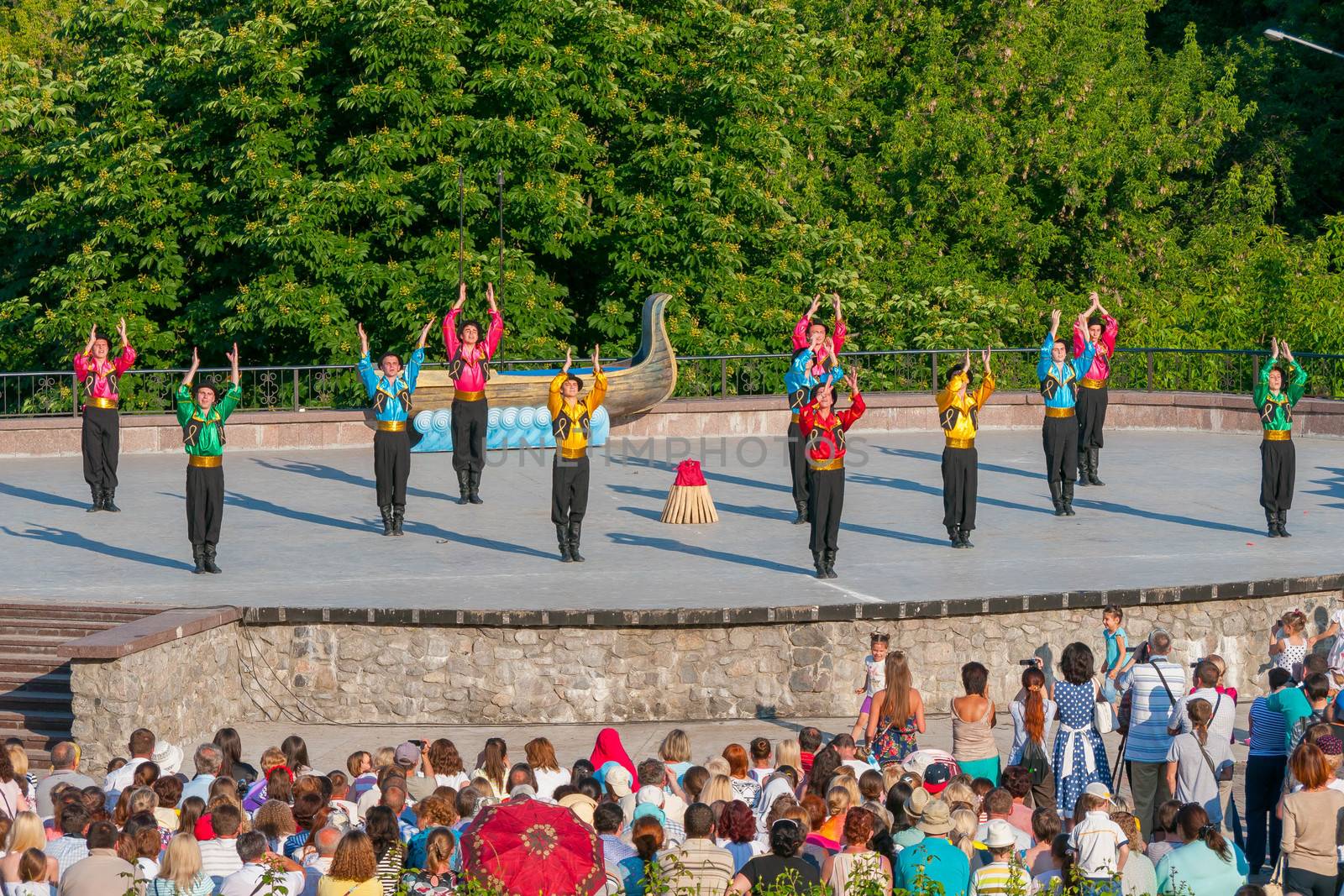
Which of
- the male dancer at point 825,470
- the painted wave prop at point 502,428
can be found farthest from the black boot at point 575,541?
the painted wave prop at point 502,428

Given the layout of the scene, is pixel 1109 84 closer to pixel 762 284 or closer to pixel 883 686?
pixel 762 284

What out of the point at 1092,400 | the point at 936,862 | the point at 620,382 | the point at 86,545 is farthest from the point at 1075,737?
the point at 620,382

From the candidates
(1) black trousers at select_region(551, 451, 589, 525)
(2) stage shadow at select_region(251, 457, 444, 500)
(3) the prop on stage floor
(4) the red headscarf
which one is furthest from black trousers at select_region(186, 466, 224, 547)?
(4) the red headscarf

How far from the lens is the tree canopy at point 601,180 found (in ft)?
91.6

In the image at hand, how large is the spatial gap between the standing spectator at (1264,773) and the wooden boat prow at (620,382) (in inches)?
544

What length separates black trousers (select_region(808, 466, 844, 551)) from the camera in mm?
16250

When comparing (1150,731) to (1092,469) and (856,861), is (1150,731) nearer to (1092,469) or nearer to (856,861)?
(856,861)

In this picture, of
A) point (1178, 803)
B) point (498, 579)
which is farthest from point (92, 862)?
point (498, 579)

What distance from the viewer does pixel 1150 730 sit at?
36.8 feet

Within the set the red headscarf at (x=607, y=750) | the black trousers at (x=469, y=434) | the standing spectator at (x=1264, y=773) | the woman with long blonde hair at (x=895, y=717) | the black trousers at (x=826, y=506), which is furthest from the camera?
the black trousers at (x=469, y=434)

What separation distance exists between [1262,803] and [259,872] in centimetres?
615

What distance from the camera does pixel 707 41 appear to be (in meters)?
31.3

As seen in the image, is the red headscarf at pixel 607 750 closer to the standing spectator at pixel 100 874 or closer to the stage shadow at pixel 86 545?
the standing spectator at pixel 100 874

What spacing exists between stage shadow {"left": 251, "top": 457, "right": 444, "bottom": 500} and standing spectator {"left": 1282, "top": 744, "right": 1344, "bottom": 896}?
13505mm
